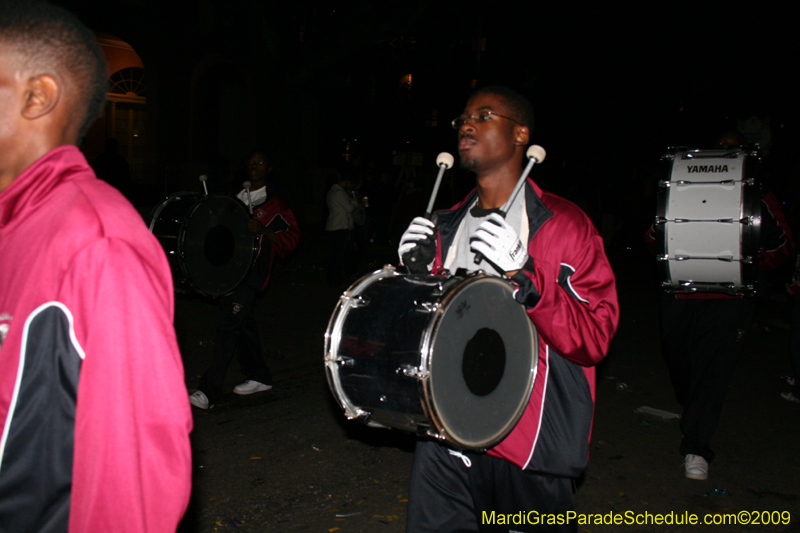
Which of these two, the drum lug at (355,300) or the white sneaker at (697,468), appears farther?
the white sneaker at (697,468)

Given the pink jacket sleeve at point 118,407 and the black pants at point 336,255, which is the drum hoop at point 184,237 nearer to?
the pink jacket sleeve at point 118,407

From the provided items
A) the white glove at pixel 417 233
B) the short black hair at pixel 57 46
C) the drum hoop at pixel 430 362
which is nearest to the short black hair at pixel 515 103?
the white glove at pixel 417 233

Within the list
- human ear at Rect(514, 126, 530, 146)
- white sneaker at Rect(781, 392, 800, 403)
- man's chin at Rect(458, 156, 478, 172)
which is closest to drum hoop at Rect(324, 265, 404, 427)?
man's chin at Rect(458, 156, 478, 172)

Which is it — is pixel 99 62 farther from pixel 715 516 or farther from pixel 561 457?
pixel 715 516

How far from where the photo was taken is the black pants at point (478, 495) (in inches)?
99.4

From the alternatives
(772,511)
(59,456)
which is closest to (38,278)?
(59,456)

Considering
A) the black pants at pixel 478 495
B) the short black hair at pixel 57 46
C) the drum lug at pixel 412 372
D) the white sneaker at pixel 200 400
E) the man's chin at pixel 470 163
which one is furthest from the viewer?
the white sneaker at pixel 200 400

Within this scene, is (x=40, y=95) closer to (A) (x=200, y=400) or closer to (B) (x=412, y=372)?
(B) (x=412, y=372)

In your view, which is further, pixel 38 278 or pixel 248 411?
pixel 248 411

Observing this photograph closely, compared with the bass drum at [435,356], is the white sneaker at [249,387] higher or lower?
lower

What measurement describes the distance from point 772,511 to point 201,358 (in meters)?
5.23

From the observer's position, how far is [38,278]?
125 cm

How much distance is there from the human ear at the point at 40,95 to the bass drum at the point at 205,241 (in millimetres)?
3936

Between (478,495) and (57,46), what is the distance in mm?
2117
